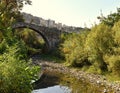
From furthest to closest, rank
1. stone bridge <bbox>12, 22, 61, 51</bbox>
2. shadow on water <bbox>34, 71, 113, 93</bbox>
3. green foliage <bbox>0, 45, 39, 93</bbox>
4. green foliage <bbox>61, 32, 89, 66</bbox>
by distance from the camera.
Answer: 1. stone bridge <bbox>12, 22, 61, 51</bbox>
2. green foliage <bbox>61, 32, 89, 66</bbox>
3. shadow on water <bbox>34, 71, 113, 93</bbox>
4. green foliage <bbox>0, 45, 39, 93</bbox>

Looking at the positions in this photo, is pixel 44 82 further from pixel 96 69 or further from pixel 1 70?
pixel 1 70

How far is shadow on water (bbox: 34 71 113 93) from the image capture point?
26591 mm

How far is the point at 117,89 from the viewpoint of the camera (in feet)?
87.1

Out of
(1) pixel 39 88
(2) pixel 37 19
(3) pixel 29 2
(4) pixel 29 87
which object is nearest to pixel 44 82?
(1) pixel 39 88

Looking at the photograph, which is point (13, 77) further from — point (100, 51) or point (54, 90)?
point (100, 51)

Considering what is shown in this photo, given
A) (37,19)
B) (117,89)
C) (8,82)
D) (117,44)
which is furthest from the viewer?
(37,19)

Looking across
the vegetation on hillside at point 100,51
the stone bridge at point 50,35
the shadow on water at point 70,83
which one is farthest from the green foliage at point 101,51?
the stone bridge at point 50,35

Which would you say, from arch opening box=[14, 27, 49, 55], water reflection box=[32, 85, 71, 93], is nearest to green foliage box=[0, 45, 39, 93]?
water reflection box=[32, 85, 71, 93]

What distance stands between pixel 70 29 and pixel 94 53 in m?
30.5

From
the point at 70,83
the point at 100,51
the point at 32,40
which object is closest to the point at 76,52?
the point at 100,51

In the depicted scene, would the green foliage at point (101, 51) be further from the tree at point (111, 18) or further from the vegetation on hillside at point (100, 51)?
the tree at point (111, 18)

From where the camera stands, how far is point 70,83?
101 ft

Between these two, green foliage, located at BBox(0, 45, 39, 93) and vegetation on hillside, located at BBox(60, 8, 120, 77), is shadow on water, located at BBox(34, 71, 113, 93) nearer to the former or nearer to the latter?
vegetation on hillside, located at BBox(60, 8, 120, 77)

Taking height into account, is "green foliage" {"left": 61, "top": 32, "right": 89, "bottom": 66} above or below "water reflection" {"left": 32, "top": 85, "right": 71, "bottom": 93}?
above
